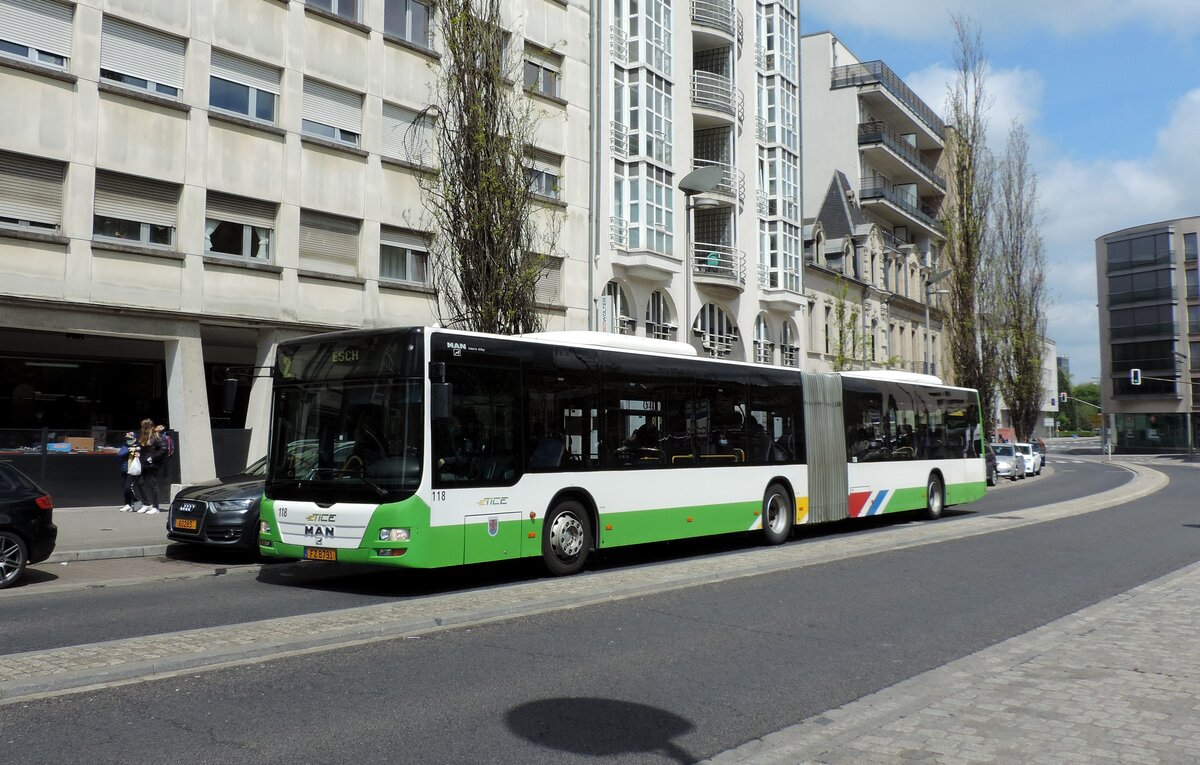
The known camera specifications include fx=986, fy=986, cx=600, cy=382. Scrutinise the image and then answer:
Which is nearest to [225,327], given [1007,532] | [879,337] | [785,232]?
[1007,532]

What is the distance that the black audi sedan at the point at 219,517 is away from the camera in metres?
12.7

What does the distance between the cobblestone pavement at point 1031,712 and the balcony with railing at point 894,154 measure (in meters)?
48.1

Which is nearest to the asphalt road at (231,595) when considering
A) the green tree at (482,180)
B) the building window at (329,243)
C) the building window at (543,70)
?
the green tree at (482,180)

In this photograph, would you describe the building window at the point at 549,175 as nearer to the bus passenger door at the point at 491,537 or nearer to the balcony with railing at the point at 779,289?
the balcony with railing at the point at 779,289

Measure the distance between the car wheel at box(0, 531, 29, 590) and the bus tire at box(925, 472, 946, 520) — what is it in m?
16.2

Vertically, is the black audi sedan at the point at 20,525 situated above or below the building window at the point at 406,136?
below

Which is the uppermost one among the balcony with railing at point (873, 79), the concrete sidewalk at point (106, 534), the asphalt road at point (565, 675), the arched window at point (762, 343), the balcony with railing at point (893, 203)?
the balcony with railing at point (873, 79)

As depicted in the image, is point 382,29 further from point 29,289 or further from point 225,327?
point 29,289

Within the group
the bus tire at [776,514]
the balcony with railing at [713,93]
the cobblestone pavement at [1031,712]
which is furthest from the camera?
the balcony with railing at [713,93]

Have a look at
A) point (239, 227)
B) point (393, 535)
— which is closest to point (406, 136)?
point (239, 227)

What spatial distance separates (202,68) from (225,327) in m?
5.54

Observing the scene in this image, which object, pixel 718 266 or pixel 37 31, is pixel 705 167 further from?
pixel 37 31

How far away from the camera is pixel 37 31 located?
1862cm

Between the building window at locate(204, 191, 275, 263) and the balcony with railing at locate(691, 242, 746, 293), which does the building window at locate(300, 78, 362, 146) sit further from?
the balcony with railing at locate(691, 242, 746, 293)
